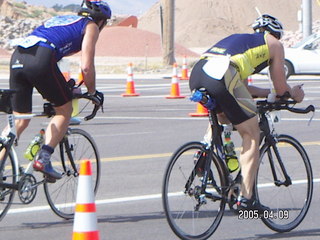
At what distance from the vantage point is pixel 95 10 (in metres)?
8.18

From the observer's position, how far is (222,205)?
25.1ft

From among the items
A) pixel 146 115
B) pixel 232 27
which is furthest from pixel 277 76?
pixel 232 27

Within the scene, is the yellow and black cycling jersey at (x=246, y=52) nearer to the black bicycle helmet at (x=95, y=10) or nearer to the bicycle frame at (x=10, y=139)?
the black bicycle helmet at (x=95, y=10)

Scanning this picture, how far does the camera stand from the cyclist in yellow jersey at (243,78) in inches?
297

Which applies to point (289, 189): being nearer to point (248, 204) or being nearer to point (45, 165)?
point (248, 204)

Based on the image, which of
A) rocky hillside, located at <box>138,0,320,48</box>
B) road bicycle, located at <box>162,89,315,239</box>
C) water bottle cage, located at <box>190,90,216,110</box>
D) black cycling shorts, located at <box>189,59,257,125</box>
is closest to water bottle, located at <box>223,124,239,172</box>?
road bicycle, located at <box>162,89,315,239</box>

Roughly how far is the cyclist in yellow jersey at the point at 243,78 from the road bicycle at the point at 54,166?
3.90 ft

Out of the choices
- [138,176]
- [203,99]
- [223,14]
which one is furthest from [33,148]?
[223,14]

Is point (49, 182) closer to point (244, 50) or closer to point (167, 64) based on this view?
point (244, 50)

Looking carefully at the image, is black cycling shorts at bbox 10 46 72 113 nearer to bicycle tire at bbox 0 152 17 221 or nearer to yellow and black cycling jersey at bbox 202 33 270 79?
bicycle tire at bbox 0 152 17 221

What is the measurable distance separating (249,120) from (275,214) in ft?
3.14

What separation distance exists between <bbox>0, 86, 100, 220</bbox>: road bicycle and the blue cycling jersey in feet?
1.38

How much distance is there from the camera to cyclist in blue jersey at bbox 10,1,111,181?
7934mm

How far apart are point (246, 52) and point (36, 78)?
170 cm
